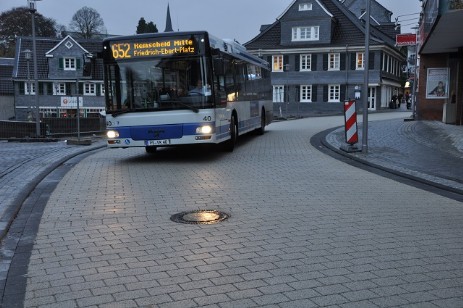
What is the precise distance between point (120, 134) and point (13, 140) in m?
13.8

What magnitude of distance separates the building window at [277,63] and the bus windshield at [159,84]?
45798 millimetres

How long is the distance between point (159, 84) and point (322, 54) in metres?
44.9

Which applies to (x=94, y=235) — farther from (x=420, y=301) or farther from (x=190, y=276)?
(x=420, y=301)

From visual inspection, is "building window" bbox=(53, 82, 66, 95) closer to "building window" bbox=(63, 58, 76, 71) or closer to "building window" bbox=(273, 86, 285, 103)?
"building window" bbox=(63, 58, 76, 71)

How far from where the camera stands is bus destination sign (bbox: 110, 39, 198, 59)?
12.4 m

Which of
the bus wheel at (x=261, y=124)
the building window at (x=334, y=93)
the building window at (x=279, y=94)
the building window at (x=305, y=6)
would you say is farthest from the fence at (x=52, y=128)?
the building window at (x=305, y=6)

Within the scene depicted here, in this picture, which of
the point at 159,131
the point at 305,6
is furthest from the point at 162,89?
the point at 305,6

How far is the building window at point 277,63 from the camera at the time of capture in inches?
2244

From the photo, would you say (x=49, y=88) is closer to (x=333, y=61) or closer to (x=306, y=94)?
(x=306, y=94)

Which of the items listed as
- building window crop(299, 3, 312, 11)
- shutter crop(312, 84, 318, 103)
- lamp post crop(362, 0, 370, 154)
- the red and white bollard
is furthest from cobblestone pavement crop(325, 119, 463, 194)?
building window crop(299, 3, 312, 11)

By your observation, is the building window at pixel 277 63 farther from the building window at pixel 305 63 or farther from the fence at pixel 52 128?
the fence at pixel 52 128

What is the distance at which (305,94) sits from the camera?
2212 inches

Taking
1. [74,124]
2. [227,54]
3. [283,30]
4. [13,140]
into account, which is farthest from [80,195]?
[283,30]

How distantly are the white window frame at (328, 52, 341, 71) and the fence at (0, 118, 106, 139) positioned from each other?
2956 cm
